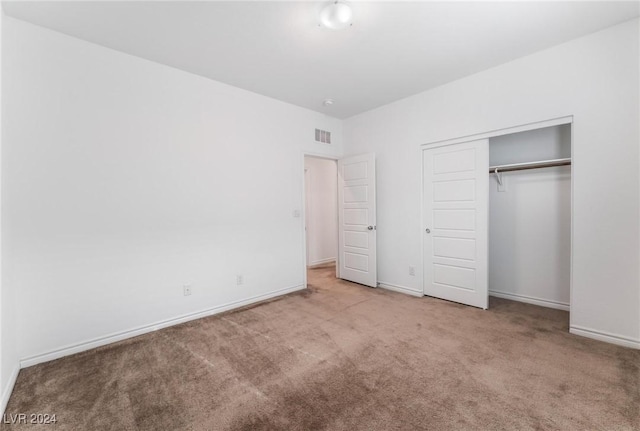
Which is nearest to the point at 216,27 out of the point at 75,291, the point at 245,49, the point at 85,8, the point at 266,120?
the point at 245,49

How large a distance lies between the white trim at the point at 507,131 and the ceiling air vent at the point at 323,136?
5.16 ft

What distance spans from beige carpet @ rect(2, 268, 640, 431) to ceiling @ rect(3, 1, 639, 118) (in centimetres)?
282

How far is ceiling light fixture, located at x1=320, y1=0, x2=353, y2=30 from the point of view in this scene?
2.07 meters

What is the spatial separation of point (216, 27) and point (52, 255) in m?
2.41

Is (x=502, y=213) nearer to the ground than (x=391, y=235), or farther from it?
farther from it

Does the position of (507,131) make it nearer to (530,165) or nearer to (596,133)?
(530,165)

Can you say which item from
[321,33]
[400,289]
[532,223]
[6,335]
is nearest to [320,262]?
[400,289]

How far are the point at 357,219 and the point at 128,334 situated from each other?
3332 mm

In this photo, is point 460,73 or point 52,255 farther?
point 460,73

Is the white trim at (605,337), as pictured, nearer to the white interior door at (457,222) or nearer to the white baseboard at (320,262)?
the white interior door at (457,222)

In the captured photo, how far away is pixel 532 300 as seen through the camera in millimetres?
3559

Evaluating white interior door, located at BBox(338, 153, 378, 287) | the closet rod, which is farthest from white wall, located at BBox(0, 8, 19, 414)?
the closet rod

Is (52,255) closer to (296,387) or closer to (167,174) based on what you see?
(167,174)

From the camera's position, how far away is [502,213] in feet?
12.5
